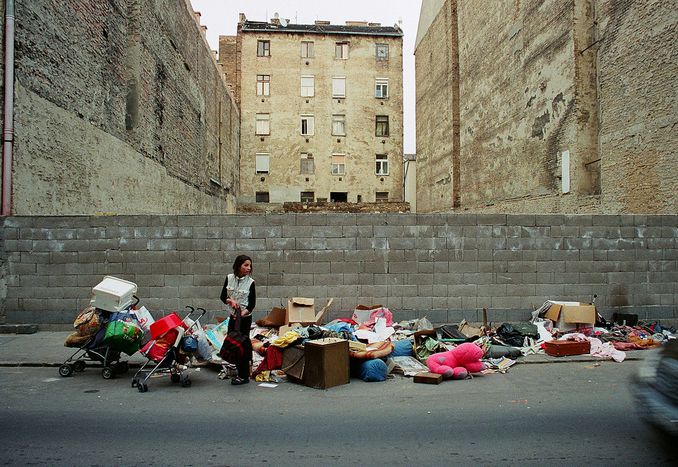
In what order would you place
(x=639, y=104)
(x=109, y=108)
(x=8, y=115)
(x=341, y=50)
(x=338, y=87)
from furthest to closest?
(x=341, y=50) → (x=338, y=87) → (x=109, y=108) → (x=639, y=104) → (x=8, y=115)

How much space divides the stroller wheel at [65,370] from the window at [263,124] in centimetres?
3724

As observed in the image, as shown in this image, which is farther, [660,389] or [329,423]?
[329,423]

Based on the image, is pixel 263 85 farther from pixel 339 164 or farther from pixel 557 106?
pixel 557 106

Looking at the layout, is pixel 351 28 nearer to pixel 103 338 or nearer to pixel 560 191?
pixel 560 191

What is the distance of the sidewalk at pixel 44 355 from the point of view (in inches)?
305

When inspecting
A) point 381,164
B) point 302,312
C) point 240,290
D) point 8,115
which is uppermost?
point 381,164

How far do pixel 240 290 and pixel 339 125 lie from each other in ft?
125

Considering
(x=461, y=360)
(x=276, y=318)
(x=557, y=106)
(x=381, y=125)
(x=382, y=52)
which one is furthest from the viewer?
(x=382, y=52)

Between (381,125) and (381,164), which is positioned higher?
Result: (381,125)

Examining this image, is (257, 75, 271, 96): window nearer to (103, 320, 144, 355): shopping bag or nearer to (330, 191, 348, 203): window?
(330, 191, 348, 203): window

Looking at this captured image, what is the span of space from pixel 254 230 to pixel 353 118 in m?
35.1

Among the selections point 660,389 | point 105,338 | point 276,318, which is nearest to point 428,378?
point 660,389

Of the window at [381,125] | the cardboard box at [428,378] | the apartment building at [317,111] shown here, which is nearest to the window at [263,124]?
the apartment building at [317,111]

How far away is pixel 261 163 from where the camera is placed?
140 feet
